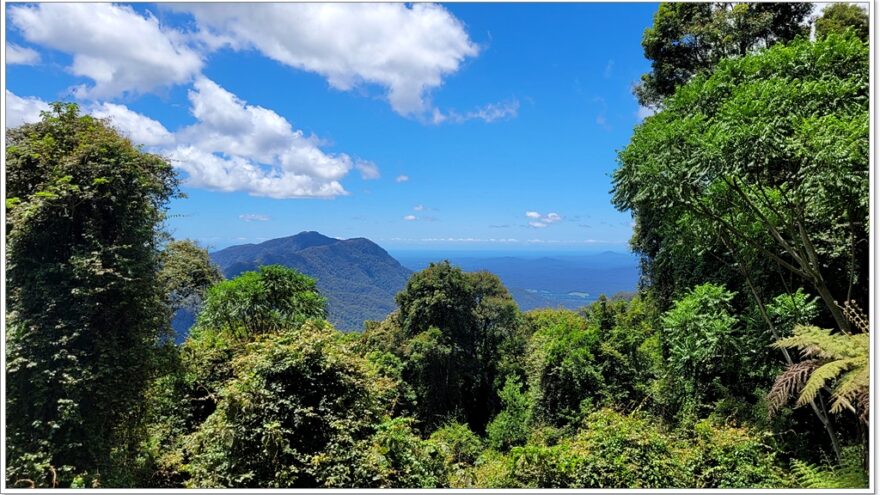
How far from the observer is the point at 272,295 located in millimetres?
13367

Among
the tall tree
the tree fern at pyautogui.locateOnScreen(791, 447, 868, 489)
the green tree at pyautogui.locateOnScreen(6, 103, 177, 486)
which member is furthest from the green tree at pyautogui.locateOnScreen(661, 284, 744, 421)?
the green tree at pyautogui.locateOnScreen(6, 103, 177, 486)

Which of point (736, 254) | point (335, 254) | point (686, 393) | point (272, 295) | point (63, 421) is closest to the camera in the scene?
A: point (63, 421)

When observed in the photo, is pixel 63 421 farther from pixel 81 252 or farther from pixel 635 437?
pixel 635 437

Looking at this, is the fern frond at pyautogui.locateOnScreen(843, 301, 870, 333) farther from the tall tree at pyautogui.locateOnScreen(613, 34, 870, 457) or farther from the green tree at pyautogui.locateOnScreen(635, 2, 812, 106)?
the green tree at pyautogui.locateOnScreen(635, 2, 812, 106)

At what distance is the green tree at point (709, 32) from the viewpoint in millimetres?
13664

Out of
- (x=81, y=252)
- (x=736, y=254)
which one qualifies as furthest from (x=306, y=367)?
(x=736, y=254)

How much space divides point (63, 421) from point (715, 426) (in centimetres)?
1010

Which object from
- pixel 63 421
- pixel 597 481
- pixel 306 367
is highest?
pixel 306 367

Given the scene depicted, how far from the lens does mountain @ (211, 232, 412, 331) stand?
123188mm

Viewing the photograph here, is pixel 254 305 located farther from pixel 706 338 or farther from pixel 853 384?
pixel 853 384

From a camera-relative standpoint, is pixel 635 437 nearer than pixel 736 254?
Yes

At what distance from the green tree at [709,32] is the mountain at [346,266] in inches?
3545

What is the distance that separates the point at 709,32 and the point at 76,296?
1647 cm

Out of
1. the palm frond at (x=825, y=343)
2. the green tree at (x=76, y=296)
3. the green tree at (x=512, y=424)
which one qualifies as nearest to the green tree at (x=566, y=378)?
the green tree at (x=512, y=424)
